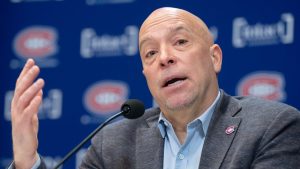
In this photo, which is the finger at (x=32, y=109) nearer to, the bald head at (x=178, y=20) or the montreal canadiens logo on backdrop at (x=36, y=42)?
the bald head at (x=178, y=20)

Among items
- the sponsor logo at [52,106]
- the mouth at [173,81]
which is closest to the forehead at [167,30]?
the mouth at [173,81]

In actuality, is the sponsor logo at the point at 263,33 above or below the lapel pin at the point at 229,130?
above

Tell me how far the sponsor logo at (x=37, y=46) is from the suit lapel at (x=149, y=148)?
5.86ft

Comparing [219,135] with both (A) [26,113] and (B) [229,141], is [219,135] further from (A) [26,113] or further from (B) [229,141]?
(A) [26,113]

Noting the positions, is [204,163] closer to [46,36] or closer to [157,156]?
[157,156]

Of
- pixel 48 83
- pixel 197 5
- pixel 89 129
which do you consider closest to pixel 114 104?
pixel 89 129

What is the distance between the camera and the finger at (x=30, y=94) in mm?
2363

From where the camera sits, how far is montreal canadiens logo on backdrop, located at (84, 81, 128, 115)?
425 cm

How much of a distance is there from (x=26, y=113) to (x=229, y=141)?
895 millimetres

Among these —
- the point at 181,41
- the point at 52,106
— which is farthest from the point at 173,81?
the point at 52,106

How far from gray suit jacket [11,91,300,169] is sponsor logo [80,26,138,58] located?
1.29 meters

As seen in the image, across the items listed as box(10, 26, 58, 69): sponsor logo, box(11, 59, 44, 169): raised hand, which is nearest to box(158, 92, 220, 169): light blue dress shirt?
box(11, 59, 44, 169): raised hand

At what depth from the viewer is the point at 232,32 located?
398 cm

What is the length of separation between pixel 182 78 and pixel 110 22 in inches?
70.4
